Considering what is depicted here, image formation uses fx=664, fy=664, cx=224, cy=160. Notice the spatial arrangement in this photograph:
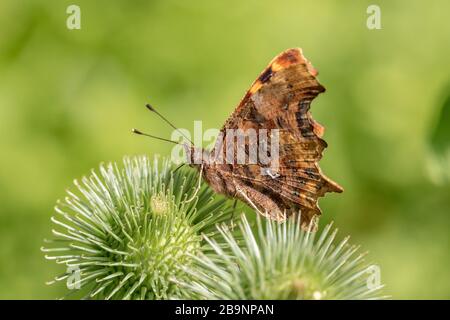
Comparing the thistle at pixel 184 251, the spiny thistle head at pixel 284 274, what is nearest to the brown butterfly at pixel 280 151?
the thistle at pixel 184 251

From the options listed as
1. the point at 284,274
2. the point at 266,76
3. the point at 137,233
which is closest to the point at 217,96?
the point at 266,76

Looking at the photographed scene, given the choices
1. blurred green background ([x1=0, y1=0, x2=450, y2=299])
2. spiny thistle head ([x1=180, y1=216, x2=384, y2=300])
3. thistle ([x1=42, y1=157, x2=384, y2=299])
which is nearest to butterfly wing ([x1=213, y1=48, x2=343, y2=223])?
thistle ([x1=42, y1=157, x2=384, y2=299])

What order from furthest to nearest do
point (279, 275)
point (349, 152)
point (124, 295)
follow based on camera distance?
1. point (349, 152)
2. point (124, 295)
3. point (279, 275)

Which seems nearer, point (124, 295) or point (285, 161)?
point (124, 295)

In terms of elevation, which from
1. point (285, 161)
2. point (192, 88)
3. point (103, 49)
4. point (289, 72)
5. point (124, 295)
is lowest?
point (124, 295)

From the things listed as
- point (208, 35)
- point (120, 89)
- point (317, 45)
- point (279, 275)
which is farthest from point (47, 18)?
point (279, 275)

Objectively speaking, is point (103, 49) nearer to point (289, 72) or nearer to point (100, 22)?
point (100, 22)

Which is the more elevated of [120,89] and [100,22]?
[100,22]

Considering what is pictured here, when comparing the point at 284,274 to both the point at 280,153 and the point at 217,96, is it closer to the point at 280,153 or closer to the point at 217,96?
the point at 280,153
